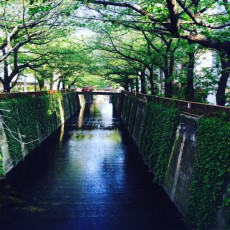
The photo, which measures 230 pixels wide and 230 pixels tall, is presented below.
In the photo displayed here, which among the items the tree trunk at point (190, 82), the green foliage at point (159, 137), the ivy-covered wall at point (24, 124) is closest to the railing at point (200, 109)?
the green foliage at point (159, 137)

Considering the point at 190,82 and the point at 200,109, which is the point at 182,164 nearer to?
the point at 200,109

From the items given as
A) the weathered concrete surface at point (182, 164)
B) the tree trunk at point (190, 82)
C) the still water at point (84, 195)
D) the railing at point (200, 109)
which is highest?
the tree trunk at point (190, 82)

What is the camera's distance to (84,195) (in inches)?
678

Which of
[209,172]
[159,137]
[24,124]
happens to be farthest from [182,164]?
[24,124]

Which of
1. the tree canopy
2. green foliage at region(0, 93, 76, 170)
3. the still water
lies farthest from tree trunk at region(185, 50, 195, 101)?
green foliage at region(0, 93, 76, 170)

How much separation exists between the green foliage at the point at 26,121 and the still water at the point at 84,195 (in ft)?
5.02

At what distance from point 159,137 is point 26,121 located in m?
13.4

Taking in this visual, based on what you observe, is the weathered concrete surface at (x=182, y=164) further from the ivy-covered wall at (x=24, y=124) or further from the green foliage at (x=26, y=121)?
the green foliage at (x=26, y=121)

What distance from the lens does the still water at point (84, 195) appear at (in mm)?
13852

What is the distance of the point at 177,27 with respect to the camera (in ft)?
30.1

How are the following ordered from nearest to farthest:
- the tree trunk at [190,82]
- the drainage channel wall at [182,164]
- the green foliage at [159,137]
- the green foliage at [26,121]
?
the drainage channel wall at [182,164], the green foliage at [159,137], the tree trunk at [190,82], the green foliage at [26,121]

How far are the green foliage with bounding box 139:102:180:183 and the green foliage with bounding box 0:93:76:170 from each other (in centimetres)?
826

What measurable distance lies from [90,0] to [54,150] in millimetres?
22853

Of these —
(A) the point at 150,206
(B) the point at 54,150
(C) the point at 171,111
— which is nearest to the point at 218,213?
(A) the point at 150,206
